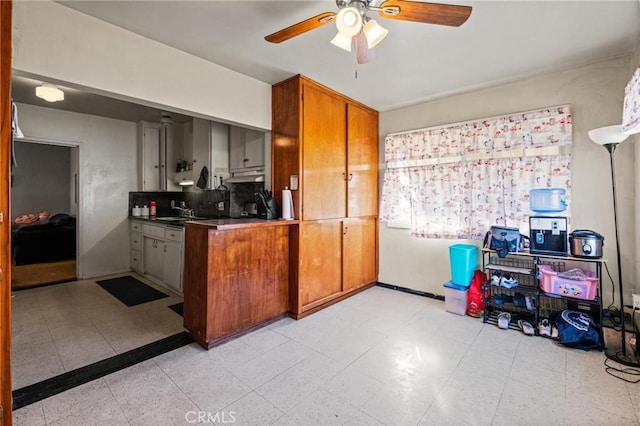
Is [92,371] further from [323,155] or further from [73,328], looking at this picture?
[323,155]

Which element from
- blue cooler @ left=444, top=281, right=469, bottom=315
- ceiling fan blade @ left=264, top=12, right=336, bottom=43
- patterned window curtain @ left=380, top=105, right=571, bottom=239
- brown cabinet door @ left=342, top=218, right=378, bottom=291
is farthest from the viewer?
brown cabinet door @ left=342, top=218, right=378, bottom=291

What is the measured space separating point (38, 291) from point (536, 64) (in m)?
6.15

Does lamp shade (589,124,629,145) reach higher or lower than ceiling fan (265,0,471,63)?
lower

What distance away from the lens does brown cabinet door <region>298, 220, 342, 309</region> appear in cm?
299

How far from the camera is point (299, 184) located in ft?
9.52

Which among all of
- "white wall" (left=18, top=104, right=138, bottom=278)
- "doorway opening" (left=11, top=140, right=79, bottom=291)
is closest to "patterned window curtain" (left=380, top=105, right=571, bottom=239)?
"white wall" (left=18, top=104, right=138, bottom=278)

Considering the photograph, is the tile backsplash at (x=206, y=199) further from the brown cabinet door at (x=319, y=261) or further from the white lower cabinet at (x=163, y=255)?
the brown cabinet door at (x=319, y=261)

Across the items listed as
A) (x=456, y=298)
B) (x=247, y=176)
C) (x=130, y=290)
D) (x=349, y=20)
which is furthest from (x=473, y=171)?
(x=130, y=290)

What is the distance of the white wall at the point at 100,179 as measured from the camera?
406 centimetres

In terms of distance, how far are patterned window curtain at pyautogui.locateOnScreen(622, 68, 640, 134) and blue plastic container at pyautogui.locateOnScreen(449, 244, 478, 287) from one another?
5.14 ft

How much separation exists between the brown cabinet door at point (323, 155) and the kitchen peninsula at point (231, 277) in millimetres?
440

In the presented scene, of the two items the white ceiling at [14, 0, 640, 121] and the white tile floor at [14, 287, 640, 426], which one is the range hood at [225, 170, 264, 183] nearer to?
the white ceiling at [14, 0, 640, 121]

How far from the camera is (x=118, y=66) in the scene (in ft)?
6.92

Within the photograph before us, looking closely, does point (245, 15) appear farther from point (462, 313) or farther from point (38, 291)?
point (38, 291)
